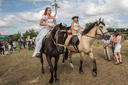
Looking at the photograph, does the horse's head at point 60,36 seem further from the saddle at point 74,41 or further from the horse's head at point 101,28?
the horse's head at point 101,28

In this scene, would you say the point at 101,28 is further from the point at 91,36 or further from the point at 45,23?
the point at 45,23

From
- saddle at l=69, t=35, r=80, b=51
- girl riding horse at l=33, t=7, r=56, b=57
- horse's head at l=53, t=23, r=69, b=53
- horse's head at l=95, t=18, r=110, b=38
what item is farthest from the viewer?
saddle at l=69, t=35, r=80, b=51

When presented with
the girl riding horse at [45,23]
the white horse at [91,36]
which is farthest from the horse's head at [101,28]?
the girl riding horse at [45,23]

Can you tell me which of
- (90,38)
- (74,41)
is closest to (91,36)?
(90,38)

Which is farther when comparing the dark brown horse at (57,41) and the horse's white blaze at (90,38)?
the horse's white blaze at (90,38)

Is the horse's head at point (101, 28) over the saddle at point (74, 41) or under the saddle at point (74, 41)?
over

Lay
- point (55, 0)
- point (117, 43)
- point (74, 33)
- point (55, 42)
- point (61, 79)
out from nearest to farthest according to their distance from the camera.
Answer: point (55, 42), point (61, 79), point (55, 0), point (74, 33), point (117, 43)

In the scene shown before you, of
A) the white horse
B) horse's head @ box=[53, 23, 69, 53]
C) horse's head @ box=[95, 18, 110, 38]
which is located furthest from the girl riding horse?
horse's head @ box=[95, 18, 110, 38]

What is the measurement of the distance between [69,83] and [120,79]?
2.26m

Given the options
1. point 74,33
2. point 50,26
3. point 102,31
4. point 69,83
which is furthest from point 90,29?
point 69,83

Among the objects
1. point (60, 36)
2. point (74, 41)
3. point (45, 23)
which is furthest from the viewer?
point (74, 41)

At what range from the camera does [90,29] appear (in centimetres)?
532

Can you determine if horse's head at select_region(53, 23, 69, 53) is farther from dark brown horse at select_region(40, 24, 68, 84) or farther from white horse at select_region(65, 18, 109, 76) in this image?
white horse at select_region(65, 18, 109, 76)

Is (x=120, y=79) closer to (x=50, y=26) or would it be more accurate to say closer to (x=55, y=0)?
(x=50, y=26)
